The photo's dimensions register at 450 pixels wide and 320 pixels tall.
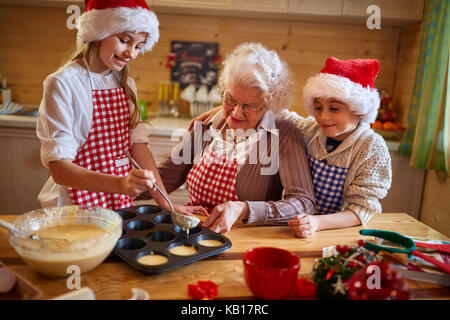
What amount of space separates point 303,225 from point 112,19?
978mm

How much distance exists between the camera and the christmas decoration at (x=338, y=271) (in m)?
0.85

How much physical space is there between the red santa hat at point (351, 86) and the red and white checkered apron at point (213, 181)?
440 mm

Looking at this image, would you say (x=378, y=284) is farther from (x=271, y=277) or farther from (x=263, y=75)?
(x=263, y=75)

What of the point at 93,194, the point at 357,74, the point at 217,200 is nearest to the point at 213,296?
the point at 217,200

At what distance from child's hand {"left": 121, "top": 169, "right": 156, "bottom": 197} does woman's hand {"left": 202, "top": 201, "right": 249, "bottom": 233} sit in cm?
26

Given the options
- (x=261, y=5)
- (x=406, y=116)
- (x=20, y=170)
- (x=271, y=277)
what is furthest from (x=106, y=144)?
(x=406, y=116)

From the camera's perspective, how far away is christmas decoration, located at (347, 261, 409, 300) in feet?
2.72

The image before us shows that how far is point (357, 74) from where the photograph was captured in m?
1.44

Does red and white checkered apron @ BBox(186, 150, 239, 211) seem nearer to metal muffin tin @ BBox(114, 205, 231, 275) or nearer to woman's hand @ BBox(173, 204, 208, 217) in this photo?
woman's hand @ BBox(173, 204, 208, 217)

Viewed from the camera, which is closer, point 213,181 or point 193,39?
point 213,181

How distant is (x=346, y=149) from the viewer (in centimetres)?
144

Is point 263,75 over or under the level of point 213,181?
over

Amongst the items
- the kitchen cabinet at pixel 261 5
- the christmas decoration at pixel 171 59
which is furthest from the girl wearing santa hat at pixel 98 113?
the christmas decoration at pixel 171 59

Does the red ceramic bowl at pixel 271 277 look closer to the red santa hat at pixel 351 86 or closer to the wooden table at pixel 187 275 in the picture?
the wooden table at pixel 187 275
